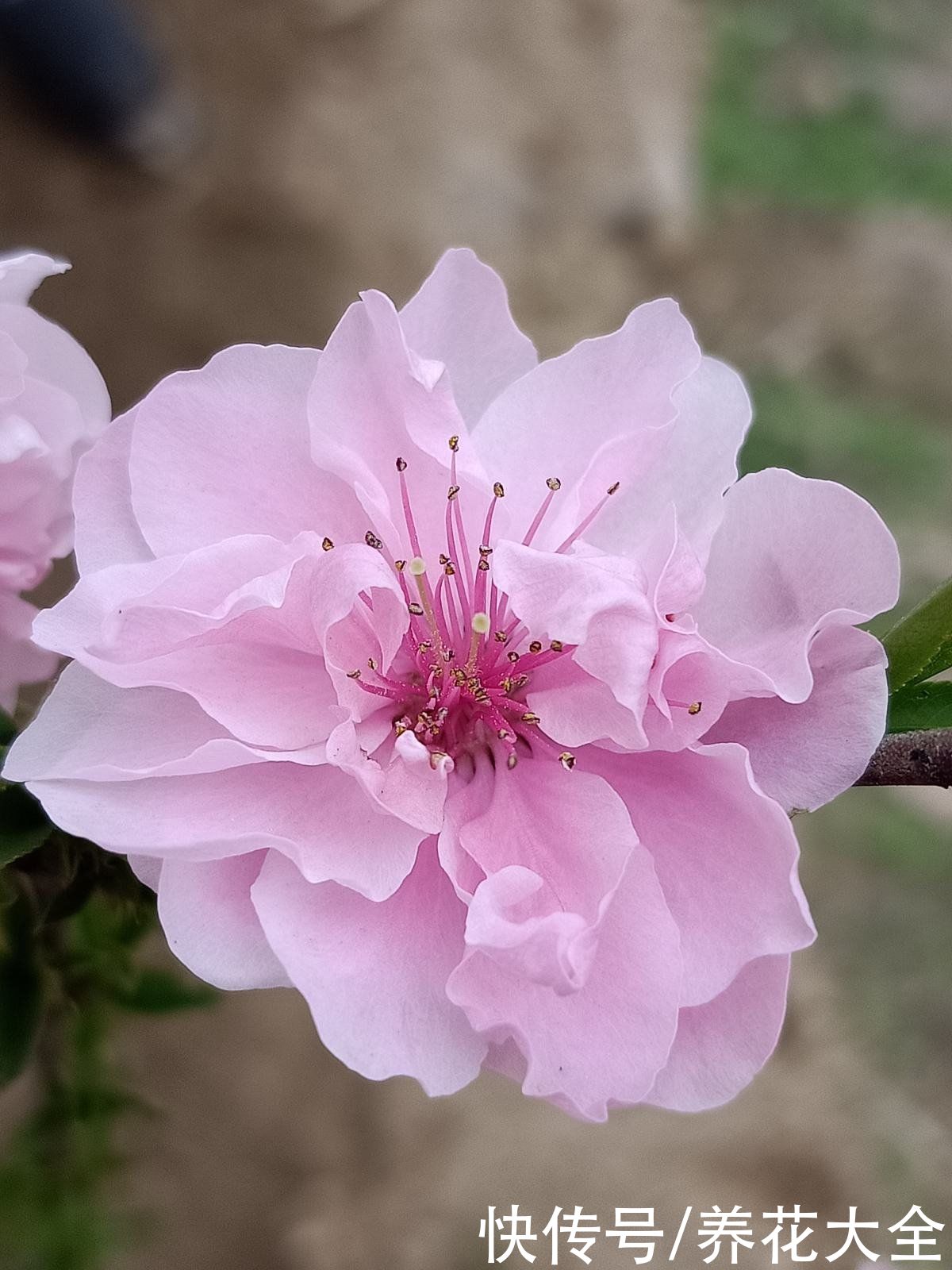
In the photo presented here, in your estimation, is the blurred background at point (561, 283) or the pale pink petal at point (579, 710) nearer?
the pale pink petal at point (579, 710)

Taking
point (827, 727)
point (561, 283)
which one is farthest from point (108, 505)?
point (561, 283)

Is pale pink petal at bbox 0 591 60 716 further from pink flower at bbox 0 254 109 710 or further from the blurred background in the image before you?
the blurred background

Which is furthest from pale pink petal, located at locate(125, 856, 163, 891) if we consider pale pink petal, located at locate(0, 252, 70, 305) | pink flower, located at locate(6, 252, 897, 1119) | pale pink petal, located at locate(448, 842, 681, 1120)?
pale pink petal, located at locate(0, 252, 70, 305)

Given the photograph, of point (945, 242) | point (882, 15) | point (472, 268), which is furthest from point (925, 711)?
point (882, 15)

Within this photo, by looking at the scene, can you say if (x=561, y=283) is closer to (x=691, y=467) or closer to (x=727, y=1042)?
(x=691, y=467)

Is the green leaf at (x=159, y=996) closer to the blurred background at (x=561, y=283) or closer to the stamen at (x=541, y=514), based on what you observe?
the stamen at (x=541, y=514)

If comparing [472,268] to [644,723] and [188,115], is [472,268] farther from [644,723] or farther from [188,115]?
[188,115]

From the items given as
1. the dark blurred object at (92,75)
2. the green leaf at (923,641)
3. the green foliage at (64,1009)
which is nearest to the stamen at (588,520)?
the green leaf at (923,641)
